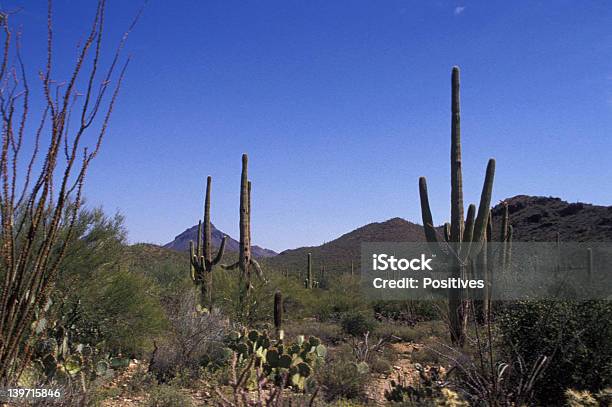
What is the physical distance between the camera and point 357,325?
13.6 meters

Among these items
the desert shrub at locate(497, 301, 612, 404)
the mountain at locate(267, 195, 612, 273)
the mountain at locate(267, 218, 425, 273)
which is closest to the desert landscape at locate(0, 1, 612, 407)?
the desert shrub at locate(497, 301, 612, 404)

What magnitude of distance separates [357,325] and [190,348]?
5281mm

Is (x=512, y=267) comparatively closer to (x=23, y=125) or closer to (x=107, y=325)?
(x=107, y=325)

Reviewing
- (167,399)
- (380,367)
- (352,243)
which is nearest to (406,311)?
(380,367)

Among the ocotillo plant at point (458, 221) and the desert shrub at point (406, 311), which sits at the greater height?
the ocotillo plant at point (458, 221)

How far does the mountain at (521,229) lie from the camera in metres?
39.0

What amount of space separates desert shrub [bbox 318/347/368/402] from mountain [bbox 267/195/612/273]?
22.3 m

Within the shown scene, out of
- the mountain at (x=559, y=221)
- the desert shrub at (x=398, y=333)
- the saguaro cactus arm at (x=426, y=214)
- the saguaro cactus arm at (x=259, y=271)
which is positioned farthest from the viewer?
the mountain at (x=559, y=221)

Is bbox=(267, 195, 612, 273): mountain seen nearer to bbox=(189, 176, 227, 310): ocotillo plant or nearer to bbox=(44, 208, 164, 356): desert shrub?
bbox=(189, 176, 227, 310): ocotillo plant

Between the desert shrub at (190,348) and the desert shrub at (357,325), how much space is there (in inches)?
169

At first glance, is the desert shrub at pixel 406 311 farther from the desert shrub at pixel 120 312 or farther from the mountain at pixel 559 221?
the mountain at pixel 559 221

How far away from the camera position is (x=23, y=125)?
10.2ft

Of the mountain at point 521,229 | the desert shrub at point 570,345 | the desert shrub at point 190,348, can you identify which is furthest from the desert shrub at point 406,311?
the mountain at point 521,229

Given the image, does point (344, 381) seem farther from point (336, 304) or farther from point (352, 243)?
point (352, 243)
